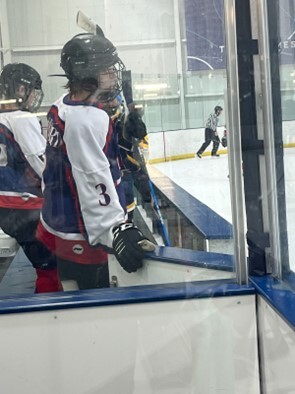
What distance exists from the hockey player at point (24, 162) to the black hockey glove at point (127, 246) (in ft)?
0.58

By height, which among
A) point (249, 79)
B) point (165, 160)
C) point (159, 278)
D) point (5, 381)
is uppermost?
point (249, 79)

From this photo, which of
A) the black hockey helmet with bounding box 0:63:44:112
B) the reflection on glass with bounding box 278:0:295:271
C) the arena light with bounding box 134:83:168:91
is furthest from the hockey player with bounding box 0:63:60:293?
the reflection on glass with bounding box 278:0:295:271

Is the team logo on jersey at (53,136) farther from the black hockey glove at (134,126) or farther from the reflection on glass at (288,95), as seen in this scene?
the reflection on glass at (288,95)

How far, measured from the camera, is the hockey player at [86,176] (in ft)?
4.55

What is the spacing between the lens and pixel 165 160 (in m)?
1.61

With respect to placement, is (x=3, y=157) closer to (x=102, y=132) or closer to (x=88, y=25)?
(x=102, y=132)

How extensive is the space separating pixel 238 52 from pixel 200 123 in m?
0.23

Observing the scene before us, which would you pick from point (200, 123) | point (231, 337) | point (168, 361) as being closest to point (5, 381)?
point (168, 361)

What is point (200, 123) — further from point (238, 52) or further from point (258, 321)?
point (258, 321)

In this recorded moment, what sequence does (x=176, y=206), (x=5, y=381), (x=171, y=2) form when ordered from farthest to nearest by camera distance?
(x=176, y=206) → (x=171, y=2) → (x=5, y=381)

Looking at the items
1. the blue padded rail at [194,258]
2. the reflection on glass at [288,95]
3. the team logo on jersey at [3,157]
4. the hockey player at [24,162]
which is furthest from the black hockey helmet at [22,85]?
the reflection on glass at [288,95]

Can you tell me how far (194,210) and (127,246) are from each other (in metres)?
0.25

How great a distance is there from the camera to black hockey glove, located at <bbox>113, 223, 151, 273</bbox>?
146 centimetres

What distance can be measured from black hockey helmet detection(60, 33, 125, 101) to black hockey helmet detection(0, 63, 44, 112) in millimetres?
83
